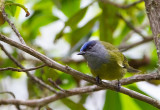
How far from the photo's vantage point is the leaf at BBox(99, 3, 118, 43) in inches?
133

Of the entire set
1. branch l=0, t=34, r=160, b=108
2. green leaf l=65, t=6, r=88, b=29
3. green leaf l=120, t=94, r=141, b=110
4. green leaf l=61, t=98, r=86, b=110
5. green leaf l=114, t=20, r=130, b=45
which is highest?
green leaf l=114, t=20, r=130, b=45

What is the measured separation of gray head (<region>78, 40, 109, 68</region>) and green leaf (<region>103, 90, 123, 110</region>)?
406 millimetres

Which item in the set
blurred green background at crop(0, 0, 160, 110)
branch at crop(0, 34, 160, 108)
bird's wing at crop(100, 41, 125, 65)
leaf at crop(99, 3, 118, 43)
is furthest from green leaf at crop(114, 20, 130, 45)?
branch at crop(0, 34, 160, 108)

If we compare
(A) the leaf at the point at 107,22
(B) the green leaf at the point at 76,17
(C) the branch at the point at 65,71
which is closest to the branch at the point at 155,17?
(C) the branch at the point at 65,71

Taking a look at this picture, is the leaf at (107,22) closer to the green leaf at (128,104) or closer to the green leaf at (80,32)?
the green leaf at (80,32)

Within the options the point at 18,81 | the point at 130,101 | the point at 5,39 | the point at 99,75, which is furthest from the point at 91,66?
the point at 18,81

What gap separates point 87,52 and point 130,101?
65cm

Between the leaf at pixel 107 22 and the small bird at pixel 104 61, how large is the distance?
0.54 meters

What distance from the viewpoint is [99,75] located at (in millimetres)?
2555

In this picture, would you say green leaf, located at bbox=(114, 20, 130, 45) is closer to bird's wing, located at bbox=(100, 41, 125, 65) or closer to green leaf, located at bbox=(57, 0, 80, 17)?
green leaf, located at bbox=(57, 0, 80, 17)

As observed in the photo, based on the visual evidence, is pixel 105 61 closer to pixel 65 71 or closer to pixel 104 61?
pixel 104 61

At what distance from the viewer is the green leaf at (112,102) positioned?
2.82 metres

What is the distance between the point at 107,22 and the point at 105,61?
36.4 inches

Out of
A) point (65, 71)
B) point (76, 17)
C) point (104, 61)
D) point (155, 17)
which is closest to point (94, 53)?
point (104, 61)
